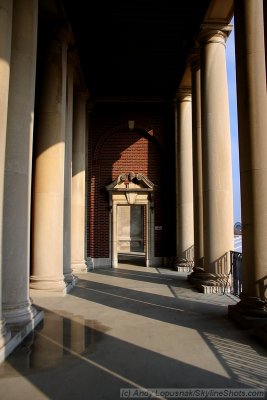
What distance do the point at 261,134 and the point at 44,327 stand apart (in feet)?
16.8

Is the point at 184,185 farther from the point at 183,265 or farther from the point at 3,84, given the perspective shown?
the point at 3,84

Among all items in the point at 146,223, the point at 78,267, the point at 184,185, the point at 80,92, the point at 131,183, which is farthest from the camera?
the point at 131,183

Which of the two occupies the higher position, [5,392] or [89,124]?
[89,124]

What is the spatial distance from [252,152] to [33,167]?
6755mm

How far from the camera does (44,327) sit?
21.5 feet

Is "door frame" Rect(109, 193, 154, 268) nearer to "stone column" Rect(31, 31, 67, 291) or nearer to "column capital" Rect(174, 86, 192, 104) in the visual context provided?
"column capital" Rect(174, 86, 192, 104)

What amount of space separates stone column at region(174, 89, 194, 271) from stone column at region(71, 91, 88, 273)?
4.33m

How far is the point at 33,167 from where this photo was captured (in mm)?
11211

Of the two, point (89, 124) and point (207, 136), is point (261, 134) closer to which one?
point (207, 136)

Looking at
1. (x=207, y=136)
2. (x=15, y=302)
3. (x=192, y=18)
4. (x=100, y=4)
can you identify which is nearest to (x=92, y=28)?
(x=100, y=4)

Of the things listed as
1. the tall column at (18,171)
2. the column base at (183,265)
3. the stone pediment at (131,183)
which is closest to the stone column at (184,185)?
the column base at (183,265)

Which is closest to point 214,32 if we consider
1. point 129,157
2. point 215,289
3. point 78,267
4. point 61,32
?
point 61,32

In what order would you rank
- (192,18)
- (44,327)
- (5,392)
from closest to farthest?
(5,392)
(44,327)
(192,18)

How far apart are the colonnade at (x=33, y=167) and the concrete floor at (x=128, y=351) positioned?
1.96 feet
